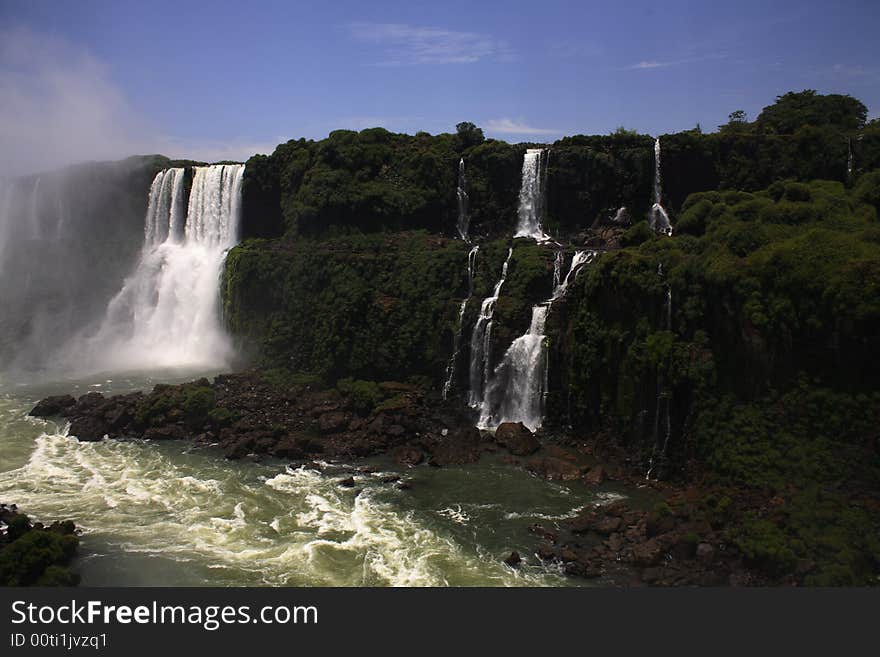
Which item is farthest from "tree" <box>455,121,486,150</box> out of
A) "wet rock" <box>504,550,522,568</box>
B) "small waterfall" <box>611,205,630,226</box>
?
"wet rock" <box>504,550,522,568</box>

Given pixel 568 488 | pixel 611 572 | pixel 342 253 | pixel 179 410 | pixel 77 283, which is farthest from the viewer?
pixel 77 283

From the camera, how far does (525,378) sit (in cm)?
3166

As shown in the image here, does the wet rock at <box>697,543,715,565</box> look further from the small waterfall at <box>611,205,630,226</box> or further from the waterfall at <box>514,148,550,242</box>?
the waterfall at <box>514,148,550,242</box>

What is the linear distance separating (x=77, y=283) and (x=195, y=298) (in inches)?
498

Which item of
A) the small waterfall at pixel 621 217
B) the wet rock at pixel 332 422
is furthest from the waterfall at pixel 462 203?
the wet rock at pixel 332 422

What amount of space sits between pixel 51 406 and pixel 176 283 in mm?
15283

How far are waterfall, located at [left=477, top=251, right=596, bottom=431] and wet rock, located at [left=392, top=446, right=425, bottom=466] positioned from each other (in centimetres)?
438

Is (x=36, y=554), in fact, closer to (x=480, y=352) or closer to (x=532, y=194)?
(x=480, y=352)

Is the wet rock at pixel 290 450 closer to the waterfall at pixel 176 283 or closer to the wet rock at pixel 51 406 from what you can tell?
the wet rock at pixel 51 406

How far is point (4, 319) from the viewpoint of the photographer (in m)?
50.0

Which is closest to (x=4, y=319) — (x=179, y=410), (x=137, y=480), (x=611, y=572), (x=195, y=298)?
(x=195, y=298)

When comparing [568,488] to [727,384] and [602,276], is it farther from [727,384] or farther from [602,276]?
Result: [602,276]

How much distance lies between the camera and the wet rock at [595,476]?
85.4 ft

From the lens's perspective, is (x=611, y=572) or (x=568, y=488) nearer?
(x=611, y=572)
